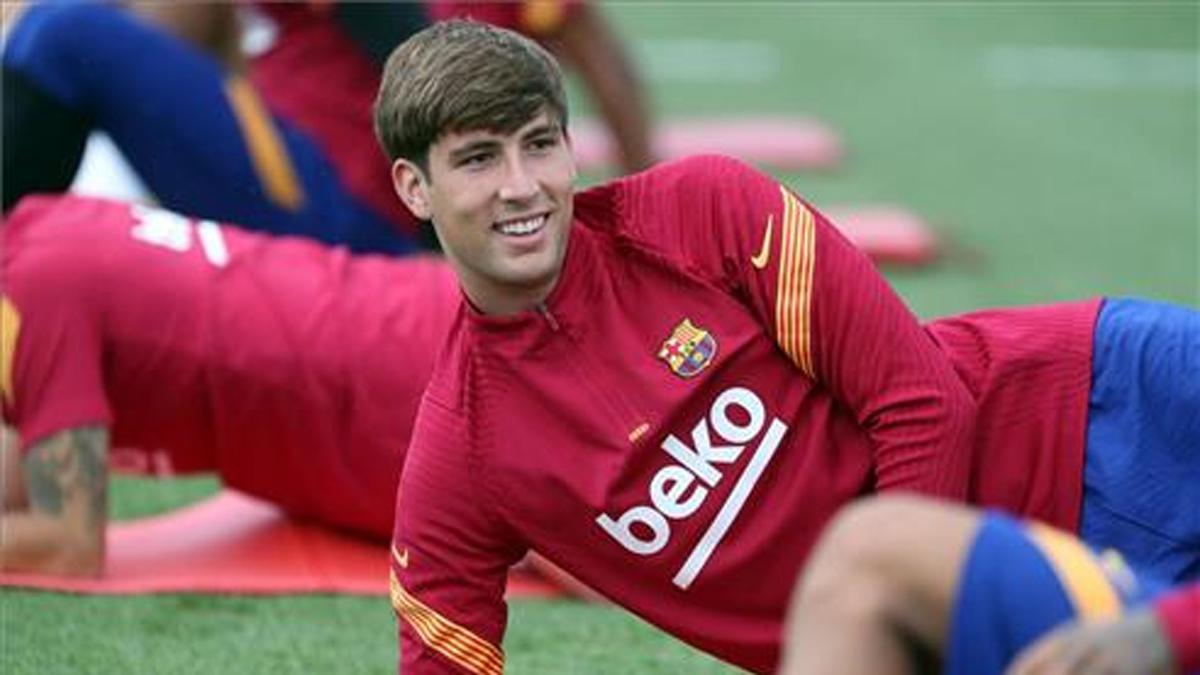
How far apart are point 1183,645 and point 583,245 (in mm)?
1008

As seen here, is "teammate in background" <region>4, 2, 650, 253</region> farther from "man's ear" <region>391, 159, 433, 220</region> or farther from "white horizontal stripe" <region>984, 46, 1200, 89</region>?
"white horizontal stripe" <region>984, 46, 1200, 89</region>

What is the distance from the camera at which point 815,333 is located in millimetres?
2939

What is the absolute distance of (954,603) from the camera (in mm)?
2270

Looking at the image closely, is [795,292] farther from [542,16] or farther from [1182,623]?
[542,16]

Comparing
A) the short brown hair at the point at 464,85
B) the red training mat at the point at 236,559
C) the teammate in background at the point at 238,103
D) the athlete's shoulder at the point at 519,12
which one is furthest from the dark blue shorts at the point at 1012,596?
the athlete's shoulder at the point at 519,12

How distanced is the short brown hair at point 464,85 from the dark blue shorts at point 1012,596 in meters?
0.80

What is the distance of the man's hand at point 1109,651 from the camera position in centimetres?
218

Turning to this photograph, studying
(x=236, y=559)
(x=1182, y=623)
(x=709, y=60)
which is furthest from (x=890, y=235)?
(x=1182, y=623)

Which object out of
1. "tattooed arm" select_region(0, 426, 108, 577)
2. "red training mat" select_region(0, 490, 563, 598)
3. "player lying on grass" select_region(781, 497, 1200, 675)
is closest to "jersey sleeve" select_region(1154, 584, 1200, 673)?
"player lying on grass" select_region(781, 497, 1200, 675)

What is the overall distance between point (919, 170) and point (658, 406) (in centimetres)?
469

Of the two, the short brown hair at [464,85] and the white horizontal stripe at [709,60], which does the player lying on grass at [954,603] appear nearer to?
the short brown hair at [464,85]

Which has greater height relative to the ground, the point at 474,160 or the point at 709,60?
the point at 474,160

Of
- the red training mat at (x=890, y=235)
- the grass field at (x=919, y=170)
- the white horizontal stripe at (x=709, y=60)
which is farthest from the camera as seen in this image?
the white horizontal stripe at (x=709, y=60)

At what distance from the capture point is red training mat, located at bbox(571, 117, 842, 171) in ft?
24.3
